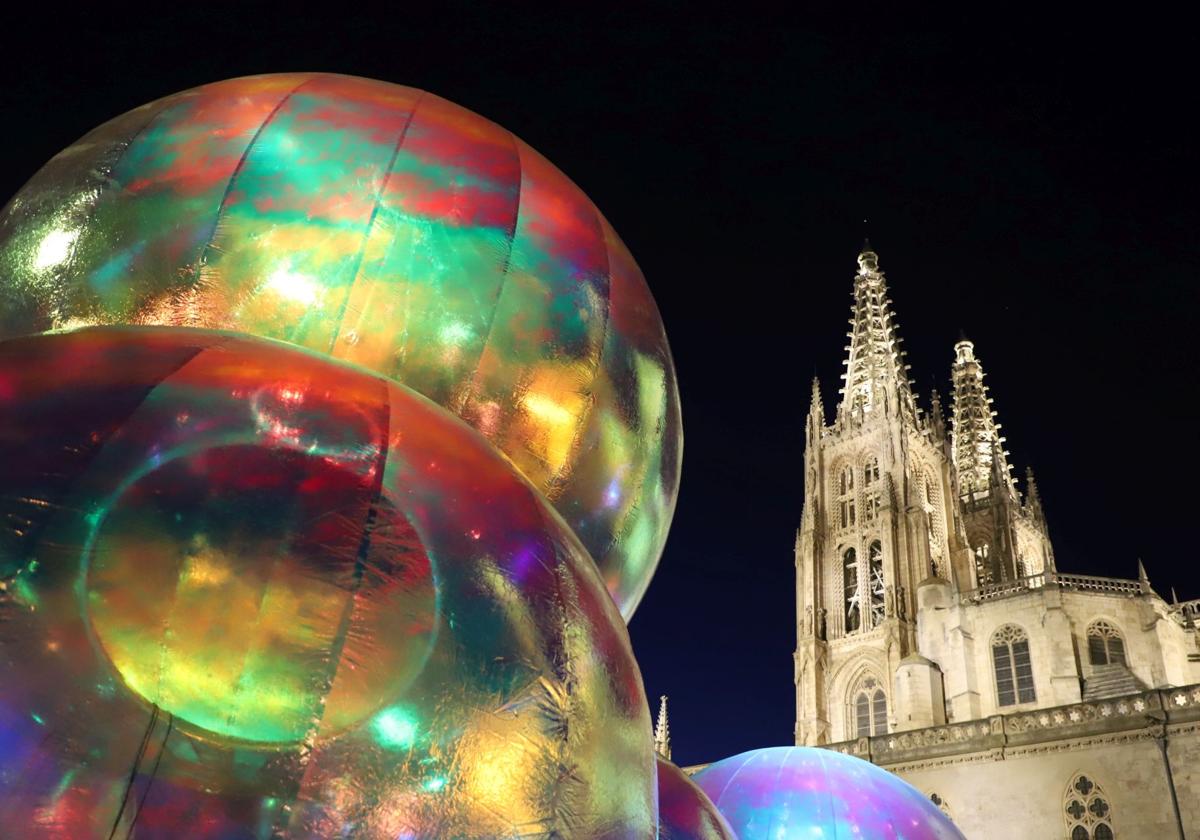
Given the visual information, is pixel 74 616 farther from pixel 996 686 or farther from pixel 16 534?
pixel 996 686

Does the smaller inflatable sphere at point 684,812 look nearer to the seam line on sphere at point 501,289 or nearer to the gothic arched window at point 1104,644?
the seam line on sphere at point 501,289

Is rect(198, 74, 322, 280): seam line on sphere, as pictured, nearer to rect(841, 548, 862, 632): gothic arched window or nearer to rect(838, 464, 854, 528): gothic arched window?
rect(841, 548, 862, 632): gothic arched window

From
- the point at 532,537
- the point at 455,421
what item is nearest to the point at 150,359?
the point at 455,421

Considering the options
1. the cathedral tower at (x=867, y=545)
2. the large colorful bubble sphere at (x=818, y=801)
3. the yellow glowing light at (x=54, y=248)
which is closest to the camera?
the yellow glowing light at (x=54, y=248)

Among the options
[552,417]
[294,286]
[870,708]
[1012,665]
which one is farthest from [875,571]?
[294,286]

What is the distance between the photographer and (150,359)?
75.4 inches

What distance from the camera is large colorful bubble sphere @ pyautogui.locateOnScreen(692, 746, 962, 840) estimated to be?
14.8 ft

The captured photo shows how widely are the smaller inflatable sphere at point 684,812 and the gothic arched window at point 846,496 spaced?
42.5m

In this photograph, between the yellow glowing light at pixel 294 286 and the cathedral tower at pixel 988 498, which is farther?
the cathedral tower at pixel 988 498

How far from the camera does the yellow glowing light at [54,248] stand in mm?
2891

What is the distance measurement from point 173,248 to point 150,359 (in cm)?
101

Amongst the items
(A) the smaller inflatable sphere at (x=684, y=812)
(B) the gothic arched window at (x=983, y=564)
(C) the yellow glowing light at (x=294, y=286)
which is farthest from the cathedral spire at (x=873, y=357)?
(C) the yellow glowing light at (x=294, y=286)

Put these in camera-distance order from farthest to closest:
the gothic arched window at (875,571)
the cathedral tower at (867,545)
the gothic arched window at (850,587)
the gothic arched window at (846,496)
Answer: the gothic arched window at (846,496)
the gothic arched window at (850,587)
the gothic arched window at (875,571)
the cathedral tower at (867,545)

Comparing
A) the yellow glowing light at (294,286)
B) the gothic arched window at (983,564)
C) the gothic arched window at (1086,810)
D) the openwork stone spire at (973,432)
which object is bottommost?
the yellow glowing light at (294,286)
